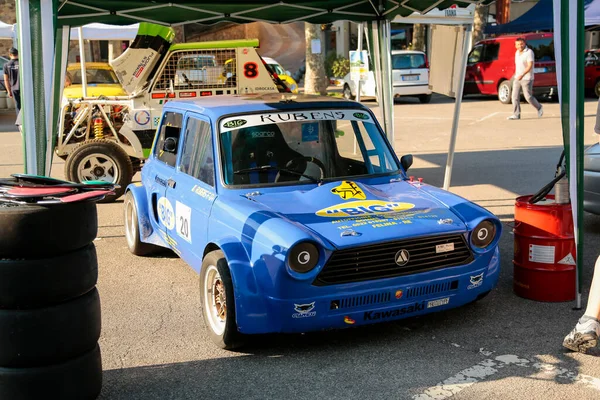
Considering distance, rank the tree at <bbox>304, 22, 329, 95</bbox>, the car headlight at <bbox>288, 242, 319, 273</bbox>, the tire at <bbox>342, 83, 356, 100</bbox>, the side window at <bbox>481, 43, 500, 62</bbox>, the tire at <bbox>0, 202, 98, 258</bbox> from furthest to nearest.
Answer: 1. the tire at <bbox>342, 83, 356, 100</bbox>
2. the tree at <bbox>304, 22, 329, 95</bbox>
3. the side window at <bbox>481, 43, 500, 62</bbox>
4. the car headlight at <bbox>288, 242, 319, 273</bbox>
5. the tire at <bbox>0, 202, 98, 258</bbox>

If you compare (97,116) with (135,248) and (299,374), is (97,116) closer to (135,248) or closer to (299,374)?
(135,248)

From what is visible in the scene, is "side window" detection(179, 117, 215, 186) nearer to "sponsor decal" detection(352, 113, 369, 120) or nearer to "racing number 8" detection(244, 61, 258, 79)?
"sponsor decal" detection(352, 113, 369, 120)

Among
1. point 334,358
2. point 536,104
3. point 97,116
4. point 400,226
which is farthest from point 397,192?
point 536,104

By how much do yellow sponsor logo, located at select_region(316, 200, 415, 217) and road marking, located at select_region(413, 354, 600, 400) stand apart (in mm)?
1171

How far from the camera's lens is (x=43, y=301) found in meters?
3.52

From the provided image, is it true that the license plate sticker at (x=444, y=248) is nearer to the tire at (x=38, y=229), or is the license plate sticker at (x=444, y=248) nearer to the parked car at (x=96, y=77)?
the tire at (x=38, y=229)

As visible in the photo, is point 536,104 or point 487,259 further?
point 536,104

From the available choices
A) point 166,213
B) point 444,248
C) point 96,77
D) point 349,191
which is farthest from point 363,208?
point 96,77

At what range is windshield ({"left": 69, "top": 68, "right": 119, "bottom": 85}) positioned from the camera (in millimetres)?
15695

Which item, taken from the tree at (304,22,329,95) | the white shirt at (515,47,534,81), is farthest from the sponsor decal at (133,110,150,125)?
the tree at (304,22,329,95)

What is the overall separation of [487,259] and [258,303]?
1.60 meters

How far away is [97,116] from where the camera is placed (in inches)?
397

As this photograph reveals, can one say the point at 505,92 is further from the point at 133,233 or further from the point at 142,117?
the point at 133,233

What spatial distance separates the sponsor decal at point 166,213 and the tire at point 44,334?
236 cm
